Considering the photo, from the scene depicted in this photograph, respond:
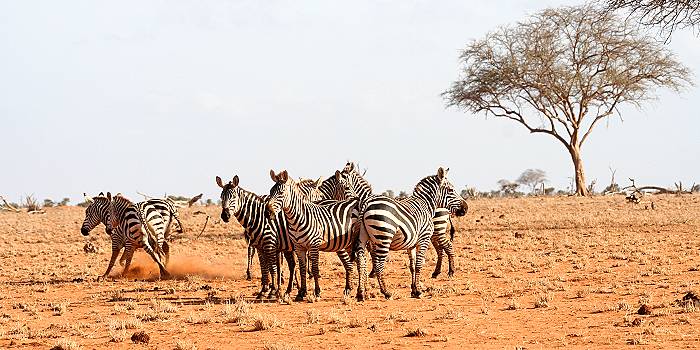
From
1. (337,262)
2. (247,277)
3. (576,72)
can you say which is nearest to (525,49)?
(576,72)

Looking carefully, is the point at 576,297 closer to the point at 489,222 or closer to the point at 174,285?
the point at 174,285

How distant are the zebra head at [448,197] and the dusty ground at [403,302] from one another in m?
1.28

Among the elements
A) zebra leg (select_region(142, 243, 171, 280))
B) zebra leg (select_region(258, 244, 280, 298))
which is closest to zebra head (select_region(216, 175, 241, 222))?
zebra leg (select_region(258, 244, 280, 298))

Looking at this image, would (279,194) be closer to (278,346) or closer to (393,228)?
(393,228)

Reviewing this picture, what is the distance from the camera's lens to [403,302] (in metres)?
13.5

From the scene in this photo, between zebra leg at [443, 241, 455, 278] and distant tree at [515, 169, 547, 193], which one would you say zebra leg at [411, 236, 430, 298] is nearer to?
zebra leg at [443, 241, 455, 278]

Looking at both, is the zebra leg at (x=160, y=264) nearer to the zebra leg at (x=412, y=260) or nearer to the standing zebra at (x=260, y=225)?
the standing zebra at (x=260, y=225)

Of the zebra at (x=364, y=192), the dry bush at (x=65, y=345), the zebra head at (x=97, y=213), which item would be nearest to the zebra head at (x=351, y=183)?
the zebra at (x=364, y=192)

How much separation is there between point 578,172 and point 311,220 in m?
37.2

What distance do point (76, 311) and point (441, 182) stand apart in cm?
609

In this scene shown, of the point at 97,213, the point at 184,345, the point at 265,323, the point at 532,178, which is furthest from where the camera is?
the point at 532,178

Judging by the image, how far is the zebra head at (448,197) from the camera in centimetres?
1557

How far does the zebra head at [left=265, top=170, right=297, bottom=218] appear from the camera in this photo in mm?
12812

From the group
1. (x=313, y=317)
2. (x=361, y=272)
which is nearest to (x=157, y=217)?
(x=361, y=272)
